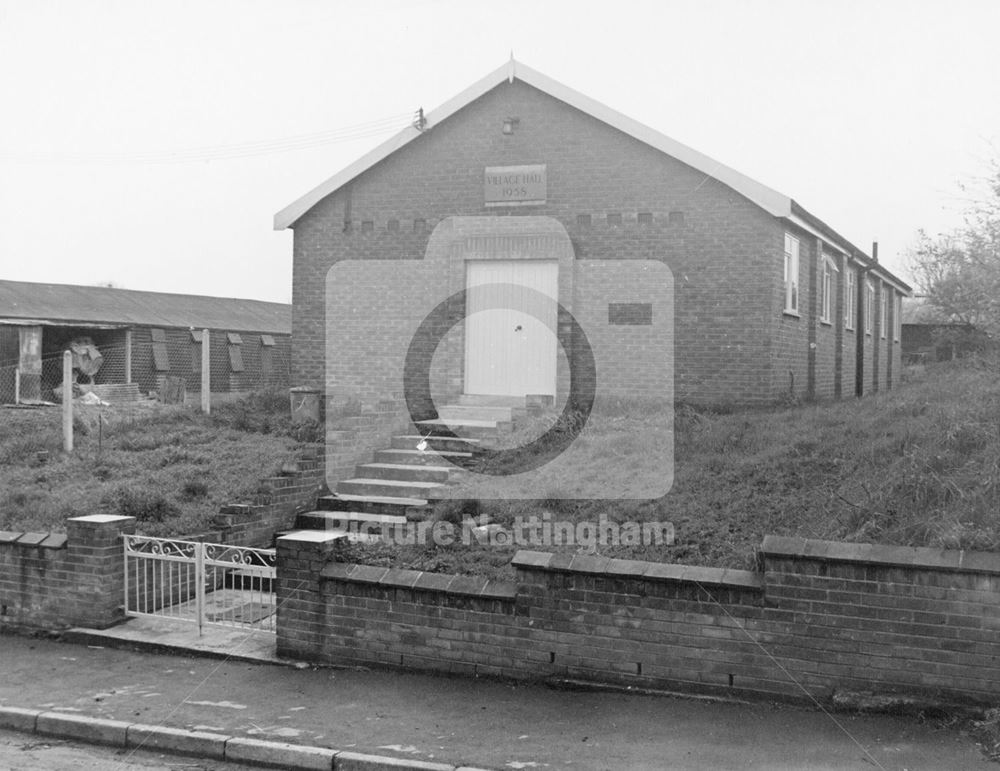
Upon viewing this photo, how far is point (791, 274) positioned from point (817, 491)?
800 centimetres

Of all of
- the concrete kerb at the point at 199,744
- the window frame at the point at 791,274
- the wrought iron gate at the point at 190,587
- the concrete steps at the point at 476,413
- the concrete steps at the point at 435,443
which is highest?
the window frame at the point at 791,274

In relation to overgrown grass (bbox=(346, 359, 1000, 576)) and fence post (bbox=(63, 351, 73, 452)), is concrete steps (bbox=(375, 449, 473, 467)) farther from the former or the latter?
fence post (bbox=(63, 351, 73, 452))

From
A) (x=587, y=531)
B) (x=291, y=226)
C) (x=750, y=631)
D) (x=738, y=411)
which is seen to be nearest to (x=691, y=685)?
(x=750, y=631)

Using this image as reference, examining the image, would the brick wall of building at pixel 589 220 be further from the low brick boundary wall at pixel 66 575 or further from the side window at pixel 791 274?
the low brick boundary wall at pixel 66 575

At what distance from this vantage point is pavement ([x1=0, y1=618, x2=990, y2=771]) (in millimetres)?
6383

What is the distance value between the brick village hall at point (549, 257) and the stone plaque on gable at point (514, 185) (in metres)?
0.02

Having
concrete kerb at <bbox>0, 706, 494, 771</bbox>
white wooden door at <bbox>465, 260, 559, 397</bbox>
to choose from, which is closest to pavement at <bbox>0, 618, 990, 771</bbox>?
concrete kerb at <bbox>0, 706, 494, 771</bbox>

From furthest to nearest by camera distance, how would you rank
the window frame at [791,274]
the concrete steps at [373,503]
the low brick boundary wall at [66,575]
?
the window frame at [791,274]
the concrete steps at [373,503]
the low brick boundary wall at [66,575]

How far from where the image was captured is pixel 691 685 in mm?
7461

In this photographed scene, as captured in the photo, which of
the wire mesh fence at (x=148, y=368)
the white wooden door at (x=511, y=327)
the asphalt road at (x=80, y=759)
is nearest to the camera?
the asphalt road at (x=80, y=759)

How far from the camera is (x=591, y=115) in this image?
1575cm

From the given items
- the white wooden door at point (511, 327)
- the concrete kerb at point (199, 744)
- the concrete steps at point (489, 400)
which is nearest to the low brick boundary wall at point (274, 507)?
the concrete kerb at point (199, 744)

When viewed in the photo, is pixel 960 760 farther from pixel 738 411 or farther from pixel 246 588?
pixel 738 411

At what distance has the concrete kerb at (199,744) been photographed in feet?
21.2
